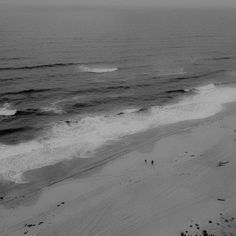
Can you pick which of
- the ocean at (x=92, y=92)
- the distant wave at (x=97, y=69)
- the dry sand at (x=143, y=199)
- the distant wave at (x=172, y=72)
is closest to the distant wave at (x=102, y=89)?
the ocean at (x=92, y=92)

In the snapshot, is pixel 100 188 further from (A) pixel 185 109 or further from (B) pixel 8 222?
(A) pixel 185 109

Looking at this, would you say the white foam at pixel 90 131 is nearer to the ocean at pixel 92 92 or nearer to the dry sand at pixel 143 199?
the ocean at pixel 92 92

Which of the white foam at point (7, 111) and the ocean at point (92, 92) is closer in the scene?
the ocean at point (92, 92)

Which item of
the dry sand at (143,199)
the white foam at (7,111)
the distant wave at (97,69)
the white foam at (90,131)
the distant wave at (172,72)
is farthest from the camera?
the distant wave at (97,69)

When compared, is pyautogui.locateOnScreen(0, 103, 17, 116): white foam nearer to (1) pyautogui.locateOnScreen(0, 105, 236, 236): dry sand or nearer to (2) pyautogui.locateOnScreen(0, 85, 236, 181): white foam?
(2) pyautogui.locateOnScreen(0, 85, 236, 181): white foam

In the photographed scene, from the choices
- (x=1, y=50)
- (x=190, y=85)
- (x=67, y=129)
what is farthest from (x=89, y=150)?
(x=1, y=50)

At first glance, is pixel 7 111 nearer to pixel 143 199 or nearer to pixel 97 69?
pixel 143 199

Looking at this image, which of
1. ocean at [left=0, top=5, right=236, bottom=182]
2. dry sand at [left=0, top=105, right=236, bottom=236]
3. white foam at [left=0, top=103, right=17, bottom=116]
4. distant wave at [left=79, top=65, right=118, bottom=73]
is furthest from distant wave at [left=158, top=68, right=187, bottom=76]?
dry sand at [left=0, top=105, right=236, bottom=236]
